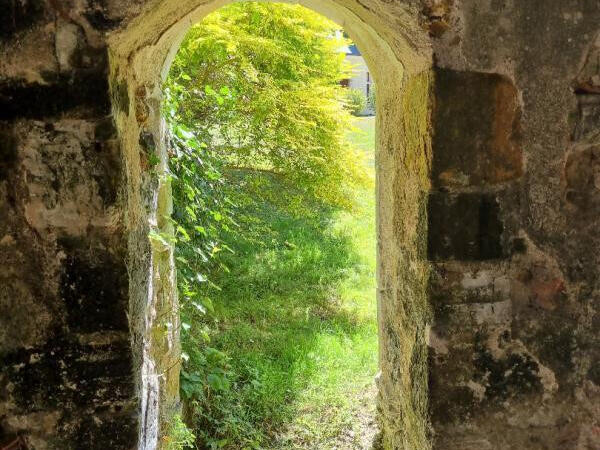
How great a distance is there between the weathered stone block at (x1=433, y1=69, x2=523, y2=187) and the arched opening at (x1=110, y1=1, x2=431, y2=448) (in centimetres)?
5

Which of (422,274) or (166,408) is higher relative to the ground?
(422,274)

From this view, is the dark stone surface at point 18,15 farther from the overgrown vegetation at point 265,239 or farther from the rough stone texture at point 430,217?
the overgrown vegetation at point 265,239

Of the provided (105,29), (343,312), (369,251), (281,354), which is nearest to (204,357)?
(281,354)

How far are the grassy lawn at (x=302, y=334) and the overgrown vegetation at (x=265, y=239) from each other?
13mm

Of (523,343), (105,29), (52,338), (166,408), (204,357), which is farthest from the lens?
(204,357)

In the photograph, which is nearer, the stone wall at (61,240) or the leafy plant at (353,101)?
the stone wall at (61,240)

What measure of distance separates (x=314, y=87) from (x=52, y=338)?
12.9 ft

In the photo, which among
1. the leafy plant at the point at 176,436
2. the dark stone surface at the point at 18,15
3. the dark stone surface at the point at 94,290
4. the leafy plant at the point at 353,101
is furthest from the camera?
the leafy plant at the point at 353,101

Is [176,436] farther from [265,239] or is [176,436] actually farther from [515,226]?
[265,239]

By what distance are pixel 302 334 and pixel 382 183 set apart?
2551 millimetres

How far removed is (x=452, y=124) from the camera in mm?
1462

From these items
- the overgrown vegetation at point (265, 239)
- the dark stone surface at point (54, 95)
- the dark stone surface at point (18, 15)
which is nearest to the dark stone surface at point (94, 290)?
the dark stone surface at point (54, 95)

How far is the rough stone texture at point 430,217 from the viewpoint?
132 centimetres

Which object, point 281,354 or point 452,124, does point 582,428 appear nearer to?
point 452,124
